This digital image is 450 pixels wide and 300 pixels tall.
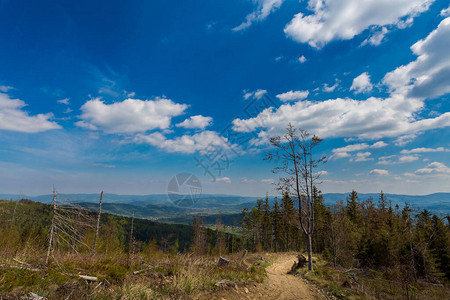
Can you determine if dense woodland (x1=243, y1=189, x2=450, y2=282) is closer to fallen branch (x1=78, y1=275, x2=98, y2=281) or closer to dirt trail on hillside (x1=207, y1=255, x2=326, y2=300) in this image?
dirt trail on hillside (x1=207, y1=255, x2=326, y2=300)

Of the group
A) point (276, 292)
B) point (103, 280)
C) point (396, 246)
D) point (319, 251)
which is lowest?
point (319, 251)

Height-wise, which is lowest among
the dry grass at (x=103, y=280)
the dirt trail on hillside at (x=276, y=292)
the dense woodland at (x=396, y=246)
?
the dense woodland at (x=396, y=246)

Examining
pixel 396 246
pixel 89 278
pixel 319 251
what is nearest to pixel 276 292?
pixel 89 278

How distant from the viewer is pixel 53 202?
5.98m

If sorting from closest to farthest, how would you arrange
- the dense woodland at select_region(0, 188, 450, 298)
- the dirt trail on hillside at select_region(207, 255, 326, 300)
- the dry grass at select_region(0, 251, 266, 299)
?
the dry grass at select_region(0, 251, 266, 299) → the dense woodland at select_region(0, 188, 450, 298) → the dirt trail on hillside at select_region(207, 255, 326, 300)

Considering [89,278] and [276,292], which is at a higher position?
[89,278]

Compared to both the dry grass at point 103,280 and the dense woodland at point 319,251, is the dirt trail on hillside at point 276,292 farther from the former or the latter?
the dense woodland at point 319,251

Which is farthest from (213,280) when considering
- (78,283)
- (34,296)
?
(34,296)

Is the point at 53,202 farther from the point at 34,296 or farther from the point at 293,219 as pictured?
the point at 293,219

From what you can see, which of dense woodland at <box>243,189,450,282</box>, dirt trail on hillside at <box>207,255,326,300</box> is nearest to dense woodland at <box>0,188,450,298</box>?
dense woodland at <box>243,189,450,282</box>

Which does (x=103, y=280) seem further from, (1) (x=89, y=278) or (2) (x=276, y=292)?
(2) (x=276, y=292)

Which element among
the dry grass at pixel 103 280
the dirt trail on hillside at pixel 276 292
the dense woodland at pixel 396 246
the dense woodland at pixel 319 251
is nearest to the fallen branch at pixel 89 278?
the dry grass at pixel 103 280

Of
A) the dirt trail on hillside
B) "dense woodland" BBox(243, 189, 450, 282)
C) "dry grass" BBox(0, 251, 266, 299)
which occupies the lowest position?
"dense woodland" BBox(243, 189, 450, 282)

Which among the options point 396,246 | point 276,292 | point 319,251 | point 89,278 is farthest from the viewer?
point 319,251
